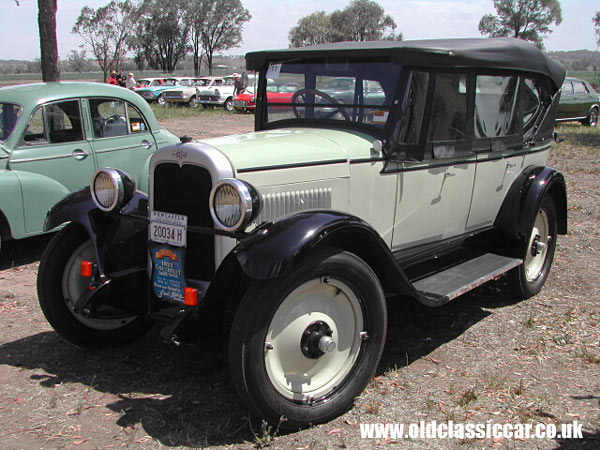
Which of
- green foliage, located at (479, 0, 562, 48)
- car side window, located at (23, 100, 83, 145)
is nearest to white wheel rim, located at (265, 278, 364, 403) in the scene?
car side window, located at (23, 100, 83, 145)

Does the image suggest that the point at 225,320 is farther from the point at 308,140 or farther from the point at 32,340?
the point at 32,340

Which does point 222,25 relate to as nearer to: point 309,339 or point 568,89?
point 568,89

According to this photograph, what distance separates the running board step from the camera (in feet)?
12.3

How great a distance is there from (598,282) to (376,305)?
3.17 metres

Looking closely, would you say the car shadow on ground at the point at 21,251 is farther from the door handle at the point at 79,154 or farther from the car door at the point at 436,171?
the car door at the point at 436,171

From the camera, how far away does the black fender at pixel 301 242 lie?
277 cm

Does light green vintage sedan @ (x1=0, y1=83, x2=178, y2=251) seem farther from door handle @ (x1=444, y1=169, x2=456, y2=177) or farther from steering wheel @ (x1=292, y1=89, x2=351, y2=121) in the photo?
door handle @ (x1=444, y1=169, x2=456, y2=177)

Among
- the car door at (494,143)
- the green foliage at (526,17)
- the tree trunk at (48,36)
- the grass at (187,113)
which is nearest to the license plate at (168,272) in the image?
the car door at (494,143)

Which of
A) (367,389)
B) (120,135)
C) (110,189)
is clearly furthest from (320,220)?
(120,135)

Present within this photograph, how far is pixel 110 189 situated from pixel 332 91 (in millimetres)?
1675

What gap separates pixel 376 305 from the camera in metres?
3.28

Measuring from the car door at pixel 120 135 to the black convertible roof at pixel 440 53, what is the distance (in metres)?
2.40

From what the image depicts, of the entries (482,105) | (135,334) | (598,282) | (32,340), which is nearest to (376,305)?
(135,334)

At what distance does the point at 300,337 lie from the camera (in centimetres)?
311
